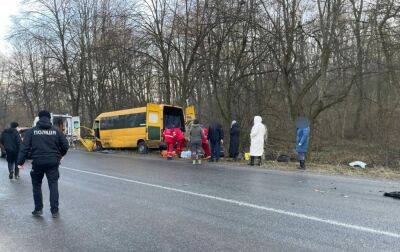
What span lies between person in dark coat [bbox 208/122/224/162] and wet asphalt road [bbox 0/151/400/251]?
6168 millimetres

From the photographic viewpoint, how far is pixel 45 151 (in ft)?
24.0

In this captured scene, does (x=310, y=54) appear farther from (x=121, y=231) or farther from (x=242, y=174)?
(x=121, y=231)

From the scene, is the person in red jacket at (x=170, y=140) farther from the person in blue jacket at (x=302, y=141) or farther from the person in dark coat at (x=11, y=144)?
the person in dark coat at (x=11, y=144)

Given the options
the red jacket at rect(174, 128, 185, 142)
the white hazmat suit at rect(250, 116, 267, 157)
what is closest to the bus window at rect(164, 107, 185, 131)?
the red jacket at rect(174, 128, 185, 142)

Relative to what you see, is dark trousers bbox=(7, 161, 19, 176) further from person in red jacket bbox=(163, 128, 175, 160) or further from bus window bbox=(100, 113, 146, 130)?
bus window bbox=(100, 113, 146, 130)

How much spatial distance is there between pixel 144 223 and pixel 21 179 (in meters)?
7.29

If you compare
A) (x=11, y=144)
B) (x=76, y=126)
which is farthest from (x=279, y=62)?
(x=76, y=126)

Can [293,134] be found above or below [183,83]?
below

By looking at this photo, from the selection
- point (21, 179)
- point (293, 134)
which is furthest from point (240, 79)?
point (21, 179)

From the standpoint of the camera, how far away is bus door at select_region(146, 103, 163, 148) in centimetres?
2253

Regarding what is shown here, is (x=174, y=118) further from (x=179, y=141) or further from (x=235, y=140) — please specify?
(x=235, y=140)

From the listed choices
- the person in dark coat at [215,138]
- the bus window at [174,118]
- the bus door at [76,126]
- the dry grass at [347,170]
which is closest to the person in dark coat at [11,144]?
the person in dark coat at [215,138]

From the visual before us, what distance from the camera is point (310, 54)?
2409cm

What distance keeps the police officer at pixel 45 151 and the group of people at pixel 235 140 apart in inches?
374
